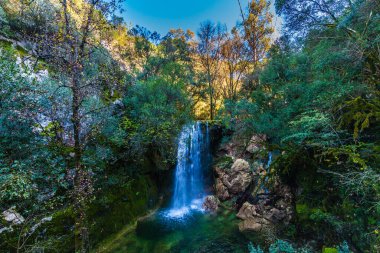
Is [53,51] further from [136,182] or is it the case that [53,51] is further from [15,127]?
[136,182]

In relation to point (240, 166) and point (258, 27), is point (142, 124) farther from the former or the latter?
point (258, 27)

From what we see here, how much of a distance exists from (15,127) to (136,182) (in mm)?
5737

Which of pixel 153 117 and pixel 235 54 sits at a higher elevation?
pixel 235 54

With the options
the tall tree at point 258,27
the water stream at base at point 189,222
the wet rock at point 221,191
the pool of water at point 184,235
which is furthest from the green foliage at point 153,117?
the tall tree at point 258,27

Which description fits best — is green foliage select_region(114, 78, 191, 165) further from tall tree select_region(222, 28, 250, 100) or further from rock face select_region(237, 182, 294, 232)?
tall tree select_region(222, 28, 250, 100)

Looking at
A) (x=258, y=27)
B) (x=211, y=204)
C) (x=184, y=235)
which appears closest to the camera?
(x=184, y=235)

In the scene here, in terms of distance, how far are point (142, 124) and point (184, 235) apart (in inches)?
209

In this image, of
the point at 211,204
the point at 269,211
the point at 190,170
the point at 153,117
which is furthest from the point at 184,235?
the point at 190,170

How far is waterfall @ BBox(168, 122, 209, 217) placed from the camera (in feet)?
38.5

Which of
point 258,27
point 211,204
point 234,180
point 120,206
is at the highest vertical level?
point 258,27

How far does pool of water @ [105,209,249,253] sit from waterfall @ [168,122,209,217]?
1.77 m

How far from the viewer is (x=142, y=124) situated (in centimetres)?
928

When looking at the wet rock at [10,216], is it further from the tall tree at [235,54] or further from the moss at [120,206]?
the tall tree at [235,54]

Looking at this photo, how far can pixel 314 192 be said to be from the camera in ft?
18.9
